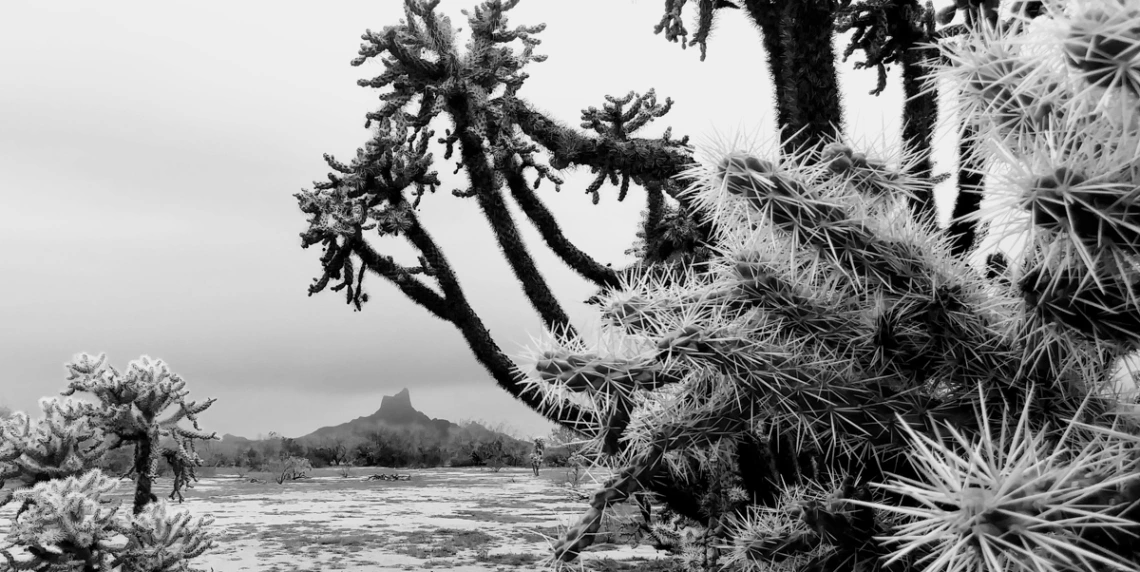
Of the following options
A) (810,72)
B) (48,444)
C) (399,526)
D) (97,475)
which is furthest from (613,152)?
(399,526)

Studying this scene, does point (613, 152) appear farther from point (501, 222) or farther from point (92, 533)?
point (92, 533)

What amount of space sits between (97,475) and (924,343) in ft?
8.20

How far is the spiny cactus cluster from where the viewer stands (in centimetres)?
228

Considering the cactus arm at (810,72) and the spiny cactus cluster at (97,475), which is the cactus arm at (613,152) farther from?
the spiny cactus cluster at (97,475)

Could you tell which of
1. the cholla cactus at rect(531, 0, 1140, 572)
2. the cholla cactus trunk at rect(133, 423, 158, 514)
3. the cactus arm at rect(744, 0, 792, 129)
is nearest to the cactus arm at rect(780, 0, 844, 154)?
the cactus arm at rect(744, 0, 792, 129)

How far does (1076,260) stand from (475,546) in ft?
11.7

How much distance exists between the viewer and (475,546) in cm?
402

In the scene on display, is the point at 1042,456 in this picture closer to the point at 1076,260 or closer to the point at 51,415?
the point at 1076,260

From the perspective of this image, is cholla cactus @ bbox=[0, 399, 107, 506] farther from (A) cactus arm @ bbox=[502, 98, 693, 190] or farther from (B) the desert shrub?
(B) the desert shrub

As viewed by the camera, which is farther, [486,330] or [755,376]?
[486,330]

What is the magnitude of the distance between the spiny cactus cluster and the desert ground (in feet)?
1.79

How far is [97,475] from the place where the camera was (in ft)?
8.27

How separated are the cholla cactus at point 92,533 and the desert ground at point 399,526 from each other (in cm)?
92

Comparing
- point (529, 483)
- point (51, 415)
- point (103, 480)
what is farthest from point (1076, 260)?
point (529, 483)
